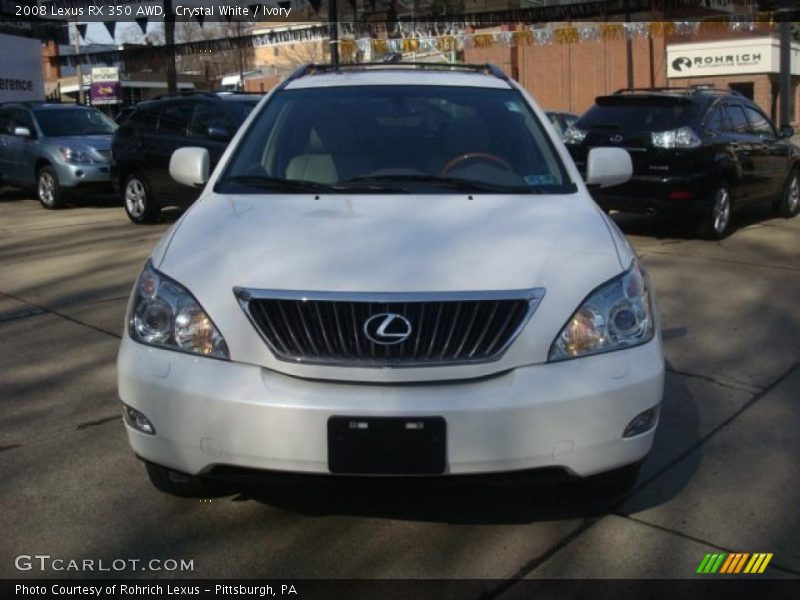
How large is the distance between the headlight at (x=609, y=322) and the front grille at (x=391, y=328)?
0.19 metres

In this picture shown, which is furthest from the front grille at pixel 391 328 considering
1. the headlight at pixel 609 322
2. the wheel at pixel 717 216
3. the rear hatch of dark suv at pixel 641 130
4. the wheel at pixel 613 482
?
the wheel at pixel 717 216

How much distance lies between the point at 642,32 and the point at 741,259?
14.6 metres

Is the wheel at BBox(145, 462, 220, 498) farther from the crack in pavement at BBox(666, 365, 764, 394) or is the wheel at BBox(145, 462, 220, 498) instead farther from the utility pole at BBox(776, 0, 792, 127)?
the utility pole at BBox(776, 0, 792, 127)

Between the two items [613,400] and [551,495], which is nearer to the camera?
[613,400]

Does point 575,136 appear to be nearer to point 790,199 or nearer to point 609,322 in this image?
point 790,199

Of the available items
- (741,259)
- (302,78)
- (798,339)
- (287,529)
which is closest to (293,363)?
(287,529)

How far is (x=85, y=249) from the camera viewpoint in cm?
936

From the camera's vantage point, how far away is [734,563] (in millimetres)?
3104

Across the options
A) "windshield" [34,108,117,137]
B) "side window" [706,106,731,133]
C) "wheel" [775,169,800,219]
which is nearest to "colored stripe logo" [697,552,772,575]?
"side window" [706,106,731,133]

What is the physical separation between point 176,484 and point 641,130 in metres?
7.54

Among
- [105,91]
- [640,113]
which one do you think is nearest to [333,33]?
[640,113]

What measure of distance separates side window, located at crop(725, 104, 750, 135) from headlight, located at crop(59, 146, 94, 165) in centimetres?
899

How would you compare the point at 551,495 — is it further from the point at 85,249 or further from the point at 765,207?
the point at 765,207

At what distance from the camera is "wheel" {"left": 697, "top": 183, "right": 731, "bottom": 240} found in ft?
31.0
